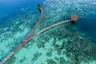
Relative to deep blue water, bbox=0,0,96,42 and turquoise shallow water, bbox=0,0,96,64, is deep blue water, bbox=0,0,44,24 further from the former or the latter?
turquoise shallow water, bbox=0,0,96,64

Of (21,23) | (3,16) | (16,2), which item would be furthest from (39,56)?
(16,2)

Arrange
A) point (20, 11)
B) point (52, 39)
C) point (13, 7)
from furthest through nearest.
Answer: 1. point (13, 7)
2. point (20, 11)
3. point (52, 39)

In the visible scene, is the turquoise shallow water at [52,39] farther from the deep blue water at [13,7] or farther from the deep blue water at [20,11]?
the deep blue water at [13,7]

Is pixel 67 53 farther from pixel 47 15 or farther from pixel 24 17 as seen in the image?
pixel 24 17

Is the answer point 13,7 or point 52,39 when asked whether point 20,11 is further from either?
point 52,39

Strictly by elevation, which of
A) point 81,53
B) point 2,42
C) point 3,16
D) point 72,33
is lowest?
point 81,53

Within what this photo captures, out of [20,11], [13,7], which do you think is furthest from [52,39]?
[13,7]

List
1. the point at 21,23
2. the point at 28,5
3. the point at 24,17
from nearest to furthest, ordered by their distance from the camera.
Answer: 1. the point at 21,23
2. the point at 24,17
3. the point at 28,5
